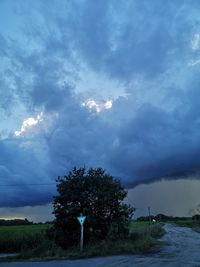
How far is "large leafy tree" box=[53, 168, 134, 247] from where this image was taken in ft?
106

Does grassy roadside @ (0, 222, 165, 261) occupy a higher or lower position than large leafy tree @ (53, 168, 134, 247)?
lower

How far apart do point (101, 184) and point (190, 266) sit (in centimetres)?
1512

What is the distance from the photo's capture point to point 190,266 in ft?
62.9

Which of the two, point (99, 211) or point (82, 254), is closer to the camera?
point (82, 254)

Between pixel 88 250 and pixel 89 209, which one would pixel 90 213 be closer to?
pixel 89 209

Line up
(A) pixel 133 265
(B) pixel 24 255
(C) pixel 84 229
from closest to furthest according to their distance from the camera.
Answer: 1. (A) pixel 133 265
2. (B) pixel 24 255
3. (C) pixel 84 229

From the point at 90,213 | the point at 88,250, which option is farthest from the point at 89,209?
the point at 88,250

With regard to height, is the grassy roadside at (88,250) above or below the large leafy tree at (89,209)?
below

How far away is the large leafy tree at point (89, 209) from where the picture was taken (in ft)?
106

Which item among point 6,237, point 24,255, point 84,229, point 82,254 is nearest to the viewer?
point 82,254

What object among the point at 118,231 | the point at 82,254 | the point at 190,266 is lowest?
the point at 190,266

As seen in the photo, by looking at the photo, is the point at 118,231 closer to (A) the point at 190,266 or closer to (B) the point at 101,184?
(B) the point at 101,184

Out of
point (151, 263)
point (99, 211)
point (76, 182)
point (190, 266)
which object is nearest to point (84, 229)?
point (99, 211)

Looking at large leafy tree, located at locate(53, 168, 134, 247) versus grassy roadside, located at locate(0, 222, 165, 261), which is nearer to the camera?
grassy roadside, located at locate(0, 222, 165, 261)
